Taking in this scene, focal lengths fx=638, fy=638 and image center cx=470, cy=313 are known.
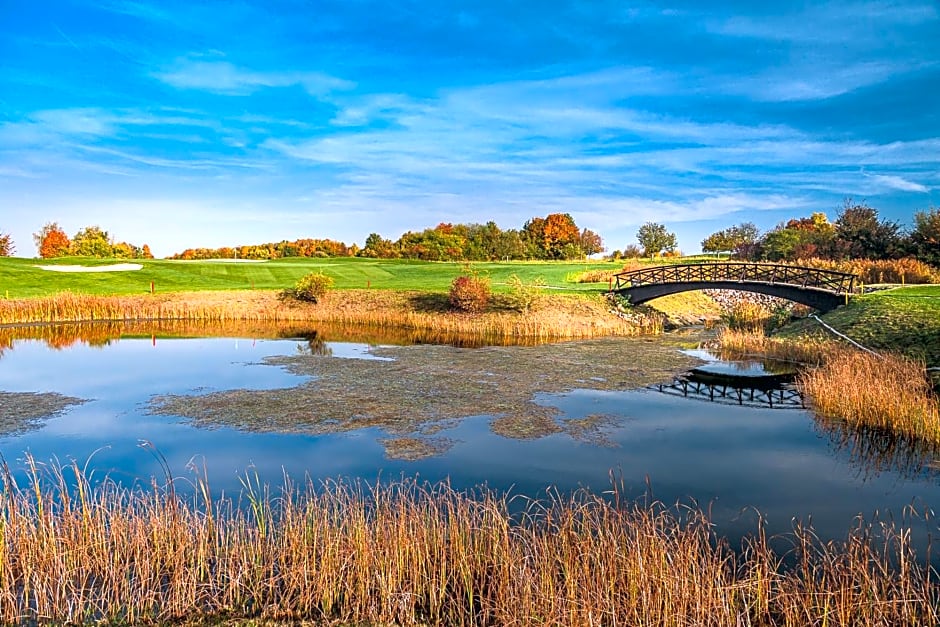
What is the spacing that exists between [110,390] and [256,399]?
18.1 feet

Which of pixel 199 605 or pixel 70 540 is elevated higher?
pixel 70 540

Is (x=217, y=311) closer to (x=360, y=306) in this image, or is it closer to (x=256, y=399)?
(x=360, y=306)

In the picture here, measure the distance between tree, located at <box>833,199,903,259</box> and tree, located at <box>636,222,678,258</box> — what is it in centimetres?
2852

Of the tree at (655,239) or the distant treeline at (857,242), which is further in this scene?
the tree at (655,239)

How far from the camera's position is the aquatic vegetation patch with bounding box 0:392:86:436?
16098 mm

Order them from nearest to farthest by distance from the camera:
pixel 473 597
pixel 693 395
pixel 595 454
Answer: pixel 473 597
pixel 595 454
pixel 693 395

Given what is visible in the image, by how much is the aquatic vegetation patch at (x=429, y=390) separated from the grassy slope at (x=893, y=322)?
6919mm

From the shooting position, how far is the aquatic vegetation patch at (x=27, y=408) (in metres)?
16.1

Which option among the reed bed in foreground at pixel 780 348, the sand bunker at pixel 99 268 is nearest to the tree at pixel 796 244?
the reed bed in foreground at pixel 780 348

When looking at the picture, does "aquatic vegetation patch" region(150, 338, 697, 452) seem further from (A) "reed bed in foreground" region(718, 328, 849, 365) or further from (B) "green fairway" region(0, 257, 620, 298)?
(B) "green fairway" region(0, 257, 620, 298)

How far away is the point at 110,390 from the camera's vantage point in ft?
68.6

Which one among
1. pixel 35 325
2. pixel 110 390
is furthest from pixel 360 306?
pixel 110 390

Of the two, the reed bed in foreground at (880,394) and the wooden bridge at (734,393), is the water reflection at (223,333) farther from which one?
the reed bed in foreground at (880,394)

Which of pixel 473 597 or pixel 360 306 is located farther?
pixel 360 306
